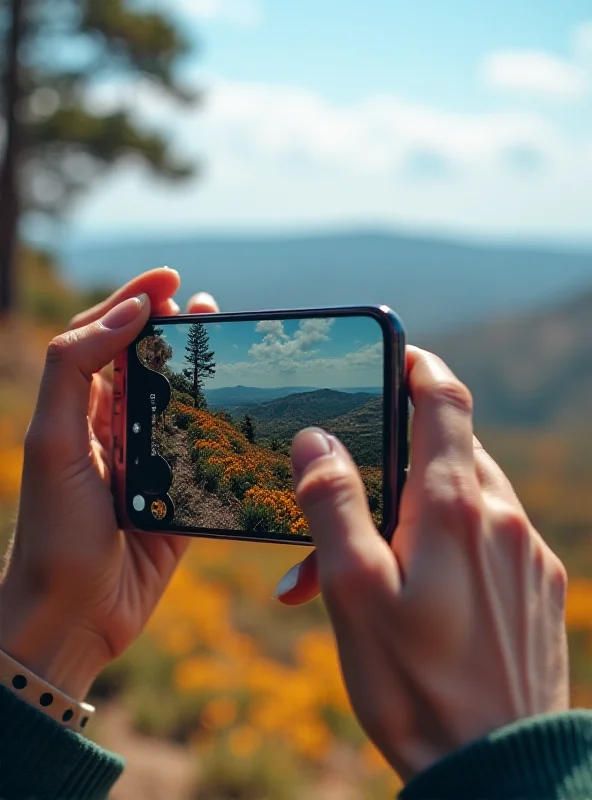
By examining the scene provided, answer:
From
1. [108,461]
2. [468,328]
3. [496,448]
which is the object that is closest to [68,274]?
[468,328]

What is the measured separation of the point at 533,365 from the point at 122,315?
8.82 m

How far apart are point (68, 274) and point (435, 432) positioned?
48.1 feet

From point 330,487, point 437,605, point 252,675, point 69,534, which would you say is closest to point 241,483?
point 69,534

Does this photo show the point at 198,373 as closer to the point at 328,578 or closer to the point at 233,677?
the point at 328,578

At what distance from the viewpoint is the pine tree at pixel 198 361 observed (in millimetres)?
1314

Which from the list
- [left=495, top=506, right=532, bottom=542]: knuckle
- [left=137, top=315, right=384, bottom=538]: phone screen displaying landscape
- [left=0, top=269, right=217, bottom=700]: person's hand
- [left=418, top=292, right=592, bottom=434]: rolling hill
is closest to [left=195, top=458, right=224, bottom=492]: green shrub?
[left=137, top=315, right=384, bottom=538]: phone screen displaying landscape

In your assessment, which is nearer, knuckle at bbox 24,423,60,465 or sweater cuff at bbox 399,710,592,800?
sweater cuff at bbox 399,710,592,800

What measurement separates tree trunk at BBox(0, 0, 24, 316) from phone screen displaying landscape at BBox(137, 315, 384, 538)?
32.5ft

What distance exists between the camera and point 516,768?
0.76 metres

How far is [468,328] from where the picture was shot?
358 inches

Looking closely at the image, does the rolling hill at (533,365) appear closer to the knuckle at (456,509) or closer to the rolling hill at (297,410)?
the rolling hill at (297,410)

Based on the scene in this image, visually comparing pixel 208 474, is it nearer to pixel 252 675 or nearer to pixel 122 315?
pixel 122 315

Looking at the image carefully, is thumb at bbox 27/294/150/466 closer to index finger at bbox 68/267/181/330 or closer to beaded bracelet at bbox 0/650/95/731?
index finger at bbox 68/267/181/330

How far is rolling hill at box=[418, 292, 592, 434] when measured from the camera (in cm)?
769
